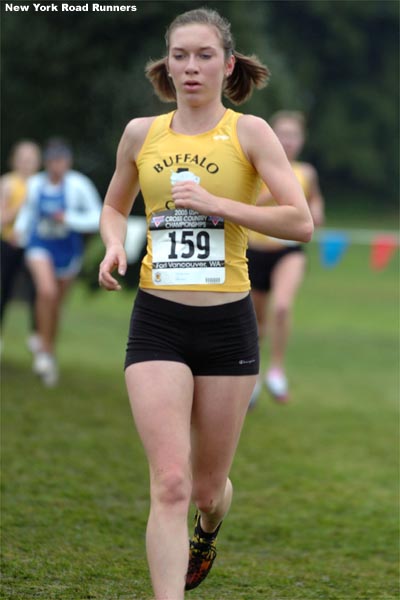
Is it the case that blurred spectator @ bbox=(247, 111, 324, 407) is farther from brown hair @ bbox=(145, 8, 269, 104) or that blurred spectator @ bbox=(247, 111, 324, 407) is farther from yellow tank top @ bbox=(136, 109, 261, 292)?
yellow tank top @ bbox=(136, 109, 261, 292)

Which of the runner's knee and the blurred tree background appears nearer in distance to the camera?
the runner's knee

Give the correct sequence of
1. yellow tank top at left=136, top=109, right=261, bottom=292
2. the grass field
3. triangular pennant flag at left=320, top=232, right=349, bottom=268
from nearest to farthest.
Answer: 1. yellow tank top at left=136, top=109, right=261, bottom=292
2. the grass field
3. triangular pennant flag at left=320, top=232, right=349, bottom=268

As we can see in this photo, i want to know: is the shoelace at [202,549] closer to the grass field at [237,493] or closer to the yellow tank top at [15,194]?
the grass field at [237,493]

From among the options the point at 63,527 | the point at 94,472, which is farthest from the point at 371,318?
the point at 63,527

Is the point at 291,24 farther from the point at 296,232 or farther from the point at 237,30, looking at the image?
the point at 296,232

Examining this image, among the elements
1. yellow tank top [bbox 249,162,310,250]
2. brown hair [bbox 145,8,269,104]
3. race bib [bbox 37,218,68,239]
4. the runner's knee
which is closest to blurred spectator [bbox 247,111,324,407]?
yellow tank top [bbox 249,162,310,250]

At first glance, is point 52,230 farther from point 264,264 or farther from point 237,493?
point 237,493

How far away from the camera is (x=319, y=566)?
528 centimetres

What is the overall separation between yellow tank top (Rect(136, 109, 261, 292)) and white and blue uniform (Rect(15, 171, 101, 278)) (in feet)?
20.7

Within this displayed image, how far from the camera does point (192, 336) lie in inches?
163

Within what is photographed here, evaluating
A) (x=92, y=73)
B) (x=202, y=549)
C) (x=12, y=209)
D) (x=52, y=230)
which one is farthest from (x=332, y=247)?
(x=202, y=549)

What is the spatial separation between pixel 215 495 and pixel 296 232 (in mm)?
1118

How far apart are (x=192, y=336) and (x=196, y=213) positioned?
1.50 ft

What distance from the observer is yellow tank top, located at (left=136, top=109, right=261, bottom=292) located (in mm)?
4129
